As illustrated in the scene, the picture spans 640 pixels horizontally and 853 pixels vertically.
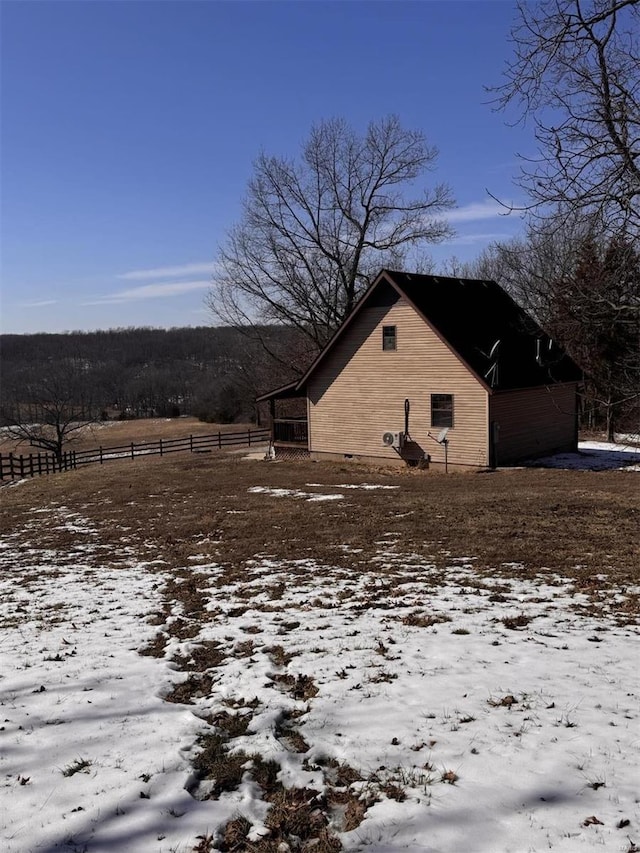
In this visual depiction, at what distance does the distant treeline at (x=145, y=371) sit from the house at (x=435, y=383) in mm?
17654

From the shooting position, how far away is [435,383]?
23.6 metres

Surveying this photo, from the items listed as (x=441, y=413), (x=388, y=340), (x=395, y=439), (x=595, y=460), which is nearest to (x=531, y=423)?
(x=595, y=460)

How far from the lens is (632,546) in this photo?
33.8 feet

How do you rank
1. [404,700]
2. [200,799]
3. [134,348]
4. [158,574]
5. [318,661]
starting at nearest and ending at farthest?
[200,799], [404,700], [318,661], [158,574], [134,348]

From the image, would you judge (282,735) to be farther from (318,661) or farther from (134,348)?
(134,348)

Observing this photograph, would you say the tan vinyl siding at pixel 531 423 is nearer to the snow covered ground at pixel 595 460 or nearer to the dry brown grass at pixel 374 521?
the snow covered ground at pixel 595 460

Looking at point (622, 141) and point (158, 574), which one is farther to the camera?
point (158, 574)

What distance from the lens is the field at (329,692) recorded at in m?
3.67

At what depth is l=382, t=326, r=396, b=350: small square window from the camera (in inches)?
969

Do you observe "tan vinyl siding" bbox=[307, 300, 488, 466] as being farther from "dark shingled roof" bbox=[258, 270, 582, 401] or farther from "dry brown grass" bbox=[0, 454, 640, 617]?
"dry brown grass" bbox=[0, 454, 640, 617]

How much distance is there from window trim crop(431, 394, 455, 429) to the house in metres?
0.04

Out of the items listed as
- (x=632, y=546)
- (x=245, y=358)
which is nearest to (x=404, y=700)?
(x=632, y=546)

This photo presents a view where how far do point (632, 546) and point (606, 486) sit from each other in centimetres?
816

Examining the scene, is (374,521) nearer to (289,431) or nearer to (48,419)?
(289,431)
